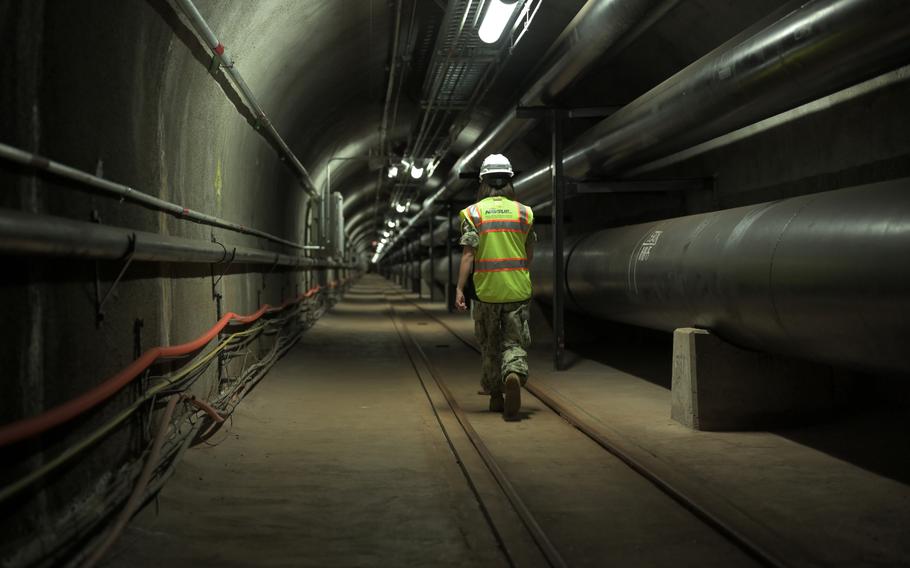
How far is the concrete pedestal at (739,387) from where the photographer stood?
5.37m

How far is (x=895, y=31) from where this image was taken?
3.85 meters

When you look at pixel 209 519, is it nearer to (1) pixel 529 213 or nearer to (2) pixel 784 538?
(2) pixel 784 538

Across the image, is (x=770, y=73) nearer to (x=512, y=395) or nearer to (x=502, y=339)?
(x=502, y=339)

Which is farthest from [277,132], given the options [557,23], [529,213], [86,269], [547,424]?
[86,269]

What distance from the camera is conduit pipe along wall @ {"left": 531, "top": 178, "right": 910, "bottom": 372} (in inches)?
145

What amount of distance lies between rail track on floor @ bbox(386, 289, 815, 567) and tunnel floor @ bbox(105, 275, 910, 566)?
0.02m

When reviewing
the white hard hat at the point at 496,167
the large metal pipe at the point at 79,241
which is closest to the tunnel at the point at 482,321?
the large metal pipe at the point at 79,241

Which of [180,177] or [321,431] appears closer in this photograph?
[180,177]

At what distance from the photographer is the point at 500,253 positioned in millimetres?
6113

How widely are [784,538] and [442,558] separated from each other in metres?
1.47

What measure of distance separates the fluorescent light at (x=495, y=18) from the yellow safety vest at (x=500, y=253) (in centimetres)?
178

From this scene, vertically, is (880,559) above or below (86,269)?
below

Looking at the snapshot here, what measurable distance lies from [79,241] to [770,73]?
4176mm

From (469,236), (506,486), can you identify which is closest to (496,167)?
(469,236)
